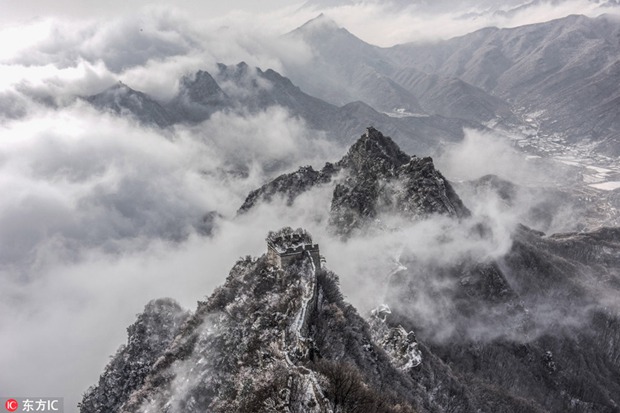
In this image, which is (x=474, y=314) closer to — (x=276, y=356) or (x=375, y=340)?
(x=375, y=340)

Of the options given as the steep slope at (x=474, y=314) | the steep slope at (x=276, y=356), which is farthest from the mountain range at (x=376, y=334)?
the steep slope at (x=474, y=314)

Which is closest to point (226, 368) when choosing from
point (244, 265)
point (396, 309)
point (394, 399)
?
point (394, 399)

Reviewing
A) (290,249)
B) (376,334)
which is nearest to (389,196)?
(376,334)

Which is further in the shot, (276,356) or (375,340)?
(375,340)

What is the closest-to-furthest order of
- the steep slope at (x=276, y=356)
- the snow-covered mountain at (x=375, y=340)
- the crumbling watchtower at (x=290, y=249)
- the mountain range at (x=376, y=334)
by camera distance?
the steep slope at (x=276, y=356)
the snow-covered mountain at (x=375, y=340)
the mountain range at (x=376, y=334)
the crumbling watchtower at (x=290, y=249)

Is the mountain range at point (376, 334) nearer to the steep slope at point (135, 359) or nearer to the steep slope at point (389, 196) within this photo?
the steep slope at point (135, 359)

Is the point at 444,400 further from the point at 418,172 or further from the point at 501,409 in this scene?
the point at 418,172

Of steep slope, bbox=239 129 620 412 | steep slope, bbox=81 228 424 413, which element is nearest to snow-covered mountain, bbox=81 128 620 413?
steep slope, bbox=81 228 424 413

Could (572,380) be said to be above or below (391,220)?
below
